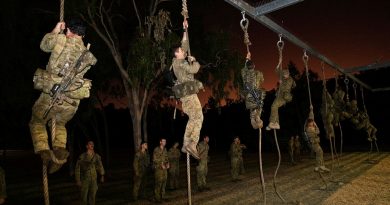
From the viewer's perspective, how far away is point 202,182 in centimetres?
1598

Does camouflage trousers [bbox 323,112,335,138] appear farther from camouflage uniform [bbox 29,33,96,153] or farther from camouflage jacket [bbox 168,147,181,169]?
camouflage uniform [bbox 29,33,96,153]

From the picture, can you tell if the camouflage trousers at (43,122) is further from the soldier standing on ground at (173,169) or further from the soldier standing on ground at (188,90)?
the soldier standing on ground at (173,169)

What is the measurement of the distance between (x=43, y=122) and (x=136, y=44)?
1369 cm

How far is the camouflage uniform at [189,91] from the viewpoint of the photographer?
6238mm

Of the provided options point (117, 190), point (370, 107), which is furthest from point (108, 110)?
point (117, 190)

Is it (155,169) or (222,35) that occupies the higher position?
(222,35)

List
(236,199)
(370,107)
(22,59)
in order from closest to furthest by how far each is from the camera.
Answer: (236,199)
(22,59)
(370,107)

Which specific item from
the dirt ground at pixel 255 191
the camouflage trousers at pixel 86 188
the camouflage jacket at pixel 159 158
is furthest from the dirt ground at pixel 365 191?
the camouflage trousers at pixel 86 188

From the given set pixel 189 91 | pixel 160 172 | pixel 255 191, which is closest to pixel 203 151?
pixel 255 191

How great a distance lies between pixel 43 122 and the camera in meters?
5.21

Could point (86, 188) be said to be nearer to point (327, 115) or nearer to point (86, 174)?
point (86, 174)

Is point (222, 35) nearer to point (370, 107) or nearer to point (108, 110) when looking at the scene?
point (370, 107)

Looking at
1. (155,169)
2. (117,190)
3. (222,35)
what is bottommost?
(117,190)

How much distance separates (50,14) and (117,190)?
987 centimetres
